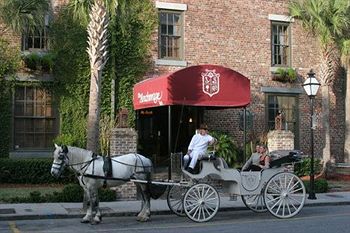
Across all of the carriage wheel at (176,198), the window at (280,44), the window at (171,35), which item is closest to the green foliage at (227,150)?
the window at (171,35)

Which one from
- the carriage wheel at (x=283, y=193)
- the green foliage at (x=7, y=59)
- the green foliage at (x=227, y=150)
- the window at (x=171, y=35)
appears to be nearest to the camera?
the carriage wheel at (x=283, y=193)

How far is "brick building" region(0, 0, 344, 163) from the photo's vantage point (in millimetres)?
21828

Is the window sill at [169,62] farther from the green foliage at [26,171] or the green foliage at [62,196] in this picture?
the green foliage at [62,196]

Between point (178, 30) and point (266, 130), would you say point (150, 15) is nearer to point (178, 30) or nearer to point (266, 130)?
point (178, 30)

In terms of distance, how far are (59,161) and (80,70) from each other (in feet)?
30.6

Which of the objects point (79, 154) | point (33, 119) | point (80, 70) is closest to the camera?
point (79, 154)

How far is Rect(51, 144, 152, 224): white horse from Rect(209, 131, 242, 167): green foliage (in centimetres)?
801

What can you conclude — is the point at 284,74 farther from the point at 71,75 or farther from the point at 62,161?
the point at 62,161

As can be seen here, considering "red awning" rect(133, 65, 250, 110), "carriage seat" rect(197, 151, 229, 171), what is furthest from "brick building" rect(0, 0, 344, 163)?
"carriage seat" rect(197, 151, 229, 171)

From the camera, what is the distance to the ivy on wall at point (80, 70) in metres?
20.3

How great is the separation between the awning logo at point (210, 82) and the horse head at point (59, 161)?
649 cm

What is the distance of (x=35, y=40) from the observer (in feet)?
67.4

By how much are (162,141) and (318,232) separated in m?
12.5

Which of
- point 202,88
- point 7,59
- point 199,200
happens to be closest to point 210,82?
point 202,88
